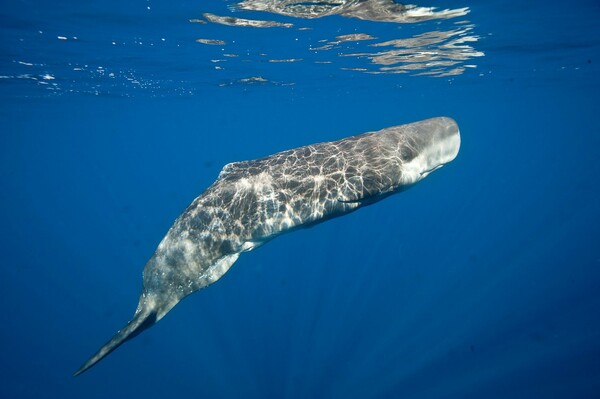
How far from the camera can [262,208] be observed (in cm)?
704

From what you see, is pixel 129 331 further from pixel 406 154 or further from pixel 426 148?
pixel 426 148

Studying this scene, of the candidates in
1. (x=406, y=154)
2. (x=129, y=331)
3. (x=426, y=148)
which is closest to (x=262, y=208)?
(x=406, y=154)

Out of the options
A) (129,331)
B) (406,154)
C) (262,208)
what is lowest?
(129,331)

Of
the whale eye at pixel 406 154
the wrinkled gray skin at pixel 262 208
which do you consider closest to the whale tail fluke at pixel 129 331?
the wrinkled gray skin at pixel 262 208

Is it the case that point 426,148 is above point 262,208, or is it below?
above

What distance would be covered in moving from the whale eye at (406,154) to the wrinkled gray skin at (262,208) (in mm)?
21

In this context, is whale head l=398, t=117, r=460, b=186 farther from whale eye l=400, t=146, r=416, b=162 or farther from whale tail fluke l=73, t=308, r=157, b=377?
whale tail fluke l=73, t=308, r=157, b=377

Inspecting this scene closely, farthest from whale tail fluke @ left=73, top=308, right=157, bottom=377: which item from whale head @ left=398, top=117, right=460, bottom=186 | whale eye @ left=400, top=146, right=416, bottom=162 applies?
whale eye @ left=400, top=146, right=416, bottom=162

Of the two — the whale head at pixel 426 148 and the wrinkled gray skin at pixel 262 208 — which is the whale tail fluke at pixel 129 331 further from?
the whale head at pixel 426 148

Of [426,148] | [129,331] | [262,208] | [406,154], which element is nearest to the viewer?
[129,331]

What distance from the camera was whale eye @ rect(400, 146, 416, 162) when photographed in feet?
23.7

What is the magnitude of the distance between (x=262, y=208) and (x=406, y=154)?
10.3ft

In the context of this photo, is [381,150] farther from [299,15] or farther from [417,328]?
[417,328]

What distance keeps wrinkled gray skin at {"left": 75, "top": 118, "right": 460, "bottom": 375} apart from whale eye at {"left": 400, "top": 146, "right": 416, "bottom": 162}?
0.8 inches
